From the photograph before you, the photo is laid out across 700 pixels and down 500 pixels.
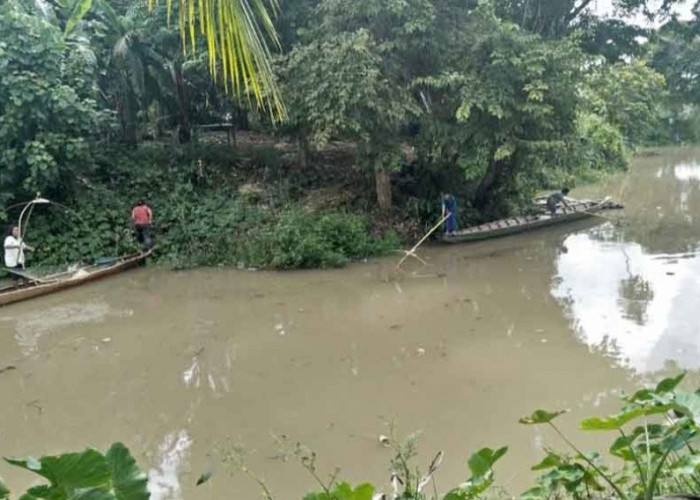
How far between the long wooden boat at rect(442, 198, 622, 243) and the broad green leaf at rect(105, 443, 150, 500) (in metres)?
10.9

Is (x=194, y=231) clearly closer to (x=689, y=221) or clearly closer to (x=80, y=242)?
(x=80, y=242)

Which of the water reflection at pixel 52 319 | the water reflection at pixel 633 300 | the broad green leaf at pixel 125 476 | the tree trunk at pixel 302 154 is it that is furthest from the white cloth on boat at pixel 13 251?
the broad green leaf at pixel 125 476

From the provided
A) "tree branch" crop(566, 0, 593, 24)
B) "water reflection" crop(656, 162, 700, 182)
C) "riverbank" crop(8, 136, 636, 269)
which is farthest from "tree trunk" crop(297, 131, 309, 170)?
"water reflection" crop(656, 162, 700, 182)

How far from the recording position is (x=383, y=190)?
12766mm

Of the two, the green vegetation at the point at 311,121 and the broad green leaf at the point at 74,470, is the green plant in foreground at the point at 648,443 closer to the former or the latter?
the broad green leaf at the point at 74,470

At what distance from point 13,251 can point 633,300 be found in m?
9.39

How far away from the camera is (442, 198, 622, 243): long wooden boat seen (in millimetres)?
12344

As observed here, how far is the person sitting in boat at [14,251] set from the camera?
10.1 m

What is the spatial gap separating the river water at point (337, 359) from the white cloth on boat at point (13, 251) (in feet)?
4.05

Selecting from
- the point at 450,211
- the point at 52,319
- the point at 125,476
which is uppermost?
the point at 125,476

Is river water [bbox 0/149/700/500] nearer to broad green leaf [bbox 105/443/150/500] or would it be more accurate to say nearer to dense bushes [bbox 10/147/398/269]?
dense bushes [bbox 10/147/398/269]

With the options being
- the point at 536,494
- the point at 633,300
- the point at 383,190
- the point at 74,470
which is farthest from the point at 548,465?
the point at 383,190

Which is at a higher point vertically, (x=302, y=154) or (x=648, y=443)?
(x=302, y=154)

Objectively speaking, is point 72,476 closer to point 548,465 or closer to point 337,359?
point 548,465
